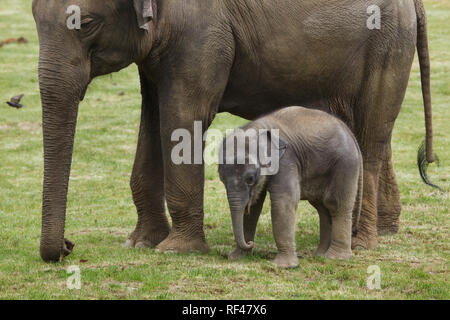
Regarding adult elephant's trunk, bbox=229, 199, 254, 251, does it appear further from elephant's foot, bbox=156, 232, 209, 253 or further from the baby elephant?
elephant's foot, bbox=156, 232, 209, 253

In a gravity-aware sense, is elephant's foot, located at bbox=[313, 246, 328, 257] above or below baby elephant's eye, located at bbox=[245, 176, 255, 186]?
below

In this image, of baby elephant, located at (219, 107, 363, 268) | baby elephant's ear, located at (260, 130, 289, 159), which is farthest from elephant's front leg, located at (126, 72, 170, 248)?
baby elephant's ear, located at (260, 130, 289, 159)

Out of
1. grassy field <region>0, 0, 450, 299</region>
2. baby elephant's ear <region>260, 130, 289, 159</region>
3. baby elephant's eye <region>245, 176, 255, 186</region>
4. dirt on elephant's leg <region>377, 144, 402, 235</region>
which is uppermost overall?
baby elephant's ear <region>260, 130, 289, 159</region>

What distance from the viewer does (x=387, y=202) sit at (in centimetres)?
959

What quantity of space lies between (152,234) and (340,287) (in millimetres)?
2478

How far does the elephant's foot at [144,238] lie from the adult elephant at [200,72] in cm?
1

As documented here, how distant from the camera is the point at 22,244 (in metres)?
8.85

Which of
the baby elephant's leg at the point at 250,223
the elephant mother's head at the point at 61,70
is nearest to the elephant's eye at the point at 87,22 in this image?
the elephant mother's head at the point at 61,70

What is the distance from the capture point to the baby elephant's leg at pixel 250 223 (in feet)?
25.2

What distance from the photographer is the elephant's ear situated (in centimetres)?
720

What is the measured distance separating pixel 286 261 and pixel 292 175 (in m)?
0.75

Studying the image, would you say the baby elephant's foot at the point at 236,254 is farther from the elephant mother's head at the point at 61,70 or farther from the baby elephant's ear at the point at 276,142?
the elephant mother's head at the point at 61,70

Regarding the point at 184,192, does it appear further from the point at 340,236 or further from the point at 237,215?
the point at 340,236

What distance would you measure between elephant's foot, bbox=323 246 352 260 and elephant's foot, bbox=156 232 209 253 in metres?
1.19
